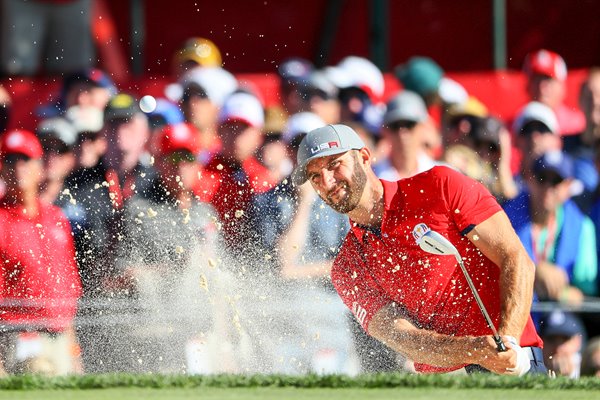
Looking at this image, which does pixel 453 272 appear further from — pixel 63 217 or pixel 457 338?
pixel 63 217

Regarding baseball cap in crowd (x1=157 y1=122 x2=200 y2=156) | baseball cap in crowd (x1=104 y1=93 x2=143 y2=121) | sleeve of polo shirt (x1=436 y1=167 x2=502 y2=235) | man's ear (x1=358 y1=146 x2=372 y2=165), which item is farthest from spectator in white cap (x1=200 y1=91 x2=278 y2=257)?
sleeve of polo shirt (x1=436 y1=167 x2=502 y2=235)

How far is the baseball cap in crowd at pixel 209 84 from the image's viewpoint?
7.97 meters

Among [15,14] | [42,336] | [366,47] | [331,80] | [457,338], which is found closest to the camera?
[457,338]

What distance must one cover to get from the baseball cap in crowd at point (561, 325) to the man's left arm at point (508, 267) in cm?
103

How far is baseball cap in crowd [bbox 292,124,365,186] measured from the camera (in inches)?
247

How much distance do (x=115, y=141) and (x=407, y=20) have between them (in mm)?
4794

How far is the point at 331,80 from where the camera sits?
Result: 828 centimetres

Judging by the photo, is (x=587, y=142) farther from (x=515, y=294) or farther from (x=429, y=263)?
(x=515, y=294)

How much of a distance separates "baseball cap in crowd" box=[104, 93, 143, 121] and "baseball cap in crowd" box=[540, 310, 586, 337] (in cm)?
273

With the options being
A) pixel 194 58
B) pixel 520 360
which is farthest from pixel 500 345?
pixel 194 58

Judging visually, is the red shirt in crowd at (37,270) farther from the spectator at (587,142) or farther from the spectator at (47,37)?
the spectator at (587,142)

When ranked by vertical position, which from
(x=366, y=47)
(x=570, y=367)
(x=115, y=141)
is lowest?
(x=570, y=367)

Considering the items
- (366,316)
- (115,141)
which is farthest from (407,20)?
(366,316)

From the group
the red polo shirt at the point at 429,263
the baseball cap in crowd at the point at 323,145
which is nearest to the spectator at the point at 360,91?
the baseball cap in crowd at the point at 323,145
